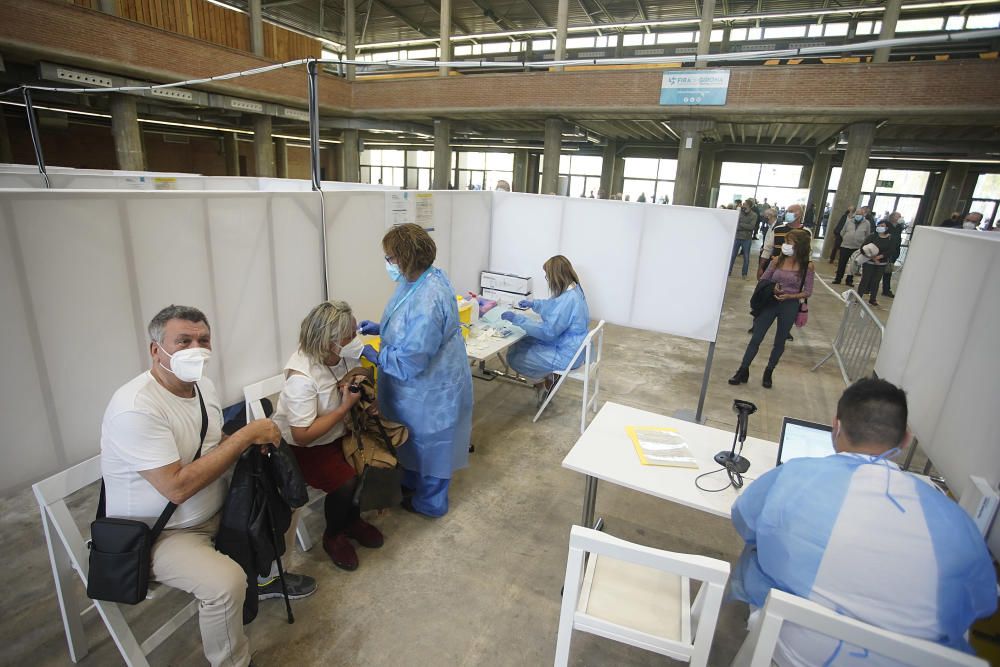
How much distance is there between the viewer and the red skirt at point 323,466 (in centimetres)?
220

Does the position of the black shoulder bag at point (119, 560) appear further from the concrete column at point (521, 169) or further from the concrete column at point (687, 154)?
the concrete column at point (521, 169)

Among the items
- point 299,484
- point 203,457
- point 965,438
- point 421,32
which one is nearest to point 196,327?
point 203,457

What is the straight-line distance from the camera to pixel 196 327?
1667 millimetres

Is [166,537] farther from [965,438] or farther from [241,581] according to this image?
[965,438]

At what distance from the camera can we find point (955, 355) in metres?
2.01

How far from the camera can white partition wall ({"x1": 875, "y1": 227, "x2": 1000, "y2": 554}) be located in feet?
5.60

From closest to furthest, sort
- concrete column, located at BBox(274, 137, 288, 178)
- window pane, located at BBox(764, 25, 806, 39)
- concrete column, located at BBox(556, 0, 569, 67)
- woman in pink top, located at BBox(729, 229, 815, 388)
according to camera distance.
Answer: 1. woman in pink top, located at BBox(729, 229, 815, 388)
2. concrete column, located at BBox(556, 0, 569, 67)
3. window pane, located at BBox(764, 25, 806, 39)
4. concrete column, located at BBox(274, 137, 288, 178)

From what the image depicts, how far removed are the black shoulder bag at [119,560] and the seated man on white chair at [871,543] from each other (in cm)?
185

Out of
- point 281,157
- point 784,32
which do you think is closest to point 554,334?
point 784,32

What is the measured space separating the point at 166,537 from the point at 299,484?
1.43 feet

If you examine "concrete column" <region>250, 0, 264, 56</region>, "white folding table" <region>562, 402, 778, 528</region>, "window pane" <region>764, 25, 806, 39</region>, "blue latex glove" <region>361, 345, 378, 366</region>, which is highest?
"window pane" <region>764, 25, 806, 39</region>

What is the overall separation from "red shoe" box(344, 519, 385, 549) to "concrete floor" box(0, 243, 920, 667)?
0.14ft

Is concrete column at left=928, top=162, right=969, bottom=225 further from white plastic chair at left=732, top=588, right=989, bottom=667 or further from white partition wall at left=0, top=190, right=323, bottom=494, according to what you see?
white partition wall at left=0, top=190, right=323, bottom=494

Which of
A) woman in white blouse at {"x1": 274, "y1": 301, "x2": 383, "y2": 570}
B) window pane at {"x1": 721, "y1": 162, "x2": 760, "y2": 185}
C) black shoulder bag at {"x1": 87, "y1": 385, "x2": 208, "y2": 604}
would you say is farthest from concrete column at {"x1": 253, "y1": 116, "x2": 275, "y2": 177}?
window pane at {"x1": 721, "y1": 162, "x2": 760, "y2": 185}
